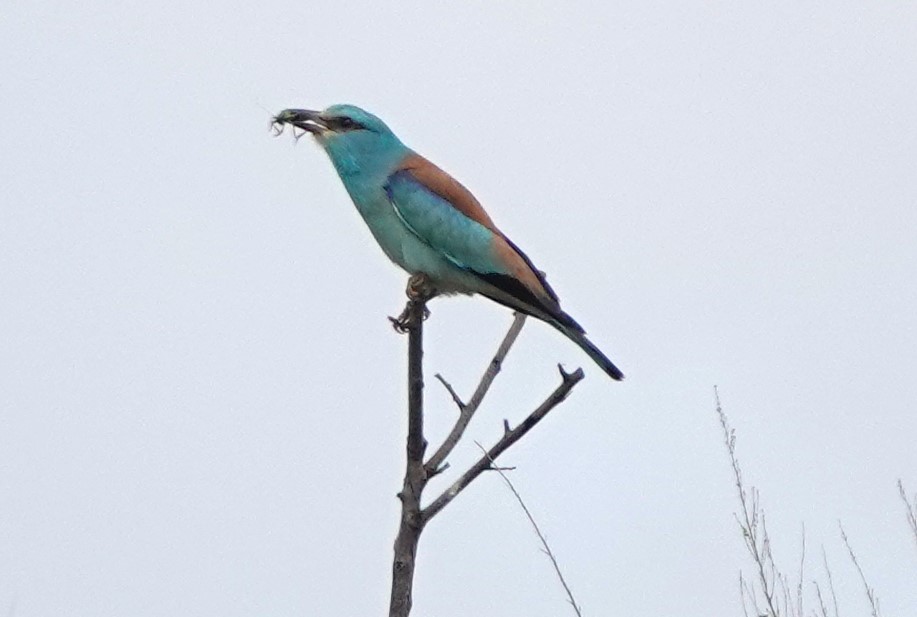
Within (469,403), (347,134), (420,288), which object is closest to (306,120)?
(347,134)

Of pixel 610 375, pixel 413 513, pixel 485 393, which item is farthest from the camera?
pixel 610 375

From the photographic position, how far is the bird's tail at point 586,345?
15.6 feet

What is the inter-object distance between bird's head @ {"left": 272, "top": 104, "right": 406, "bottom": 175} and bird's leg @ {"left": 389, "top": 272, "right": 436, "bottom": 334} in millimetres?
559

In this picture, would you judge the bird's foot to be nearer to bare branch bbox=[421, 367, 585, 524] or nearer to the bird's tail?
the bird's tail

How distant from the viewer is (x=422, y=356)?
4.05 meters

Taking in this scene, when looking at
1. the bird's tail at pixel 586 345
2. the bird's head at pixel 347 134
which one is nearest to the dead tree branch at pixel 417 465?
the bird's tail at pixel 586 345

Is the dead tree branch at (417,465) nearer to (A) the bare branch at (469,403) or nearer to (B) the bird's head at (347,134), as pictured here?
(A) the bare branch at (469,403)

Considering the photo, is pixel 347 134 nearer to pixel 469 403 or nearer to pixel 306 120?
pixel 306 120

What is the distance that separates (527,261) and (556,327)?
39 centimetres

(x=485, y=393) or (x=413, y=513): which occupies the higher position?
(x=485, y=393)

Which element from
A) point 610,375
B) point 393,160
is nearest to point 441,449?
point 610,375

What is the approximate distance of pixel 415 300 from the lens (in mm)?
4891

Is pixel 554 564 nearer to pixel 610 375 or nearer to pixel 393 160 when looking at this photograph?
pixel 610 375

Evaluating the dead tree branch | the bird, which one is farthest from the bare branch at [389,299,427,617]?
the bird
